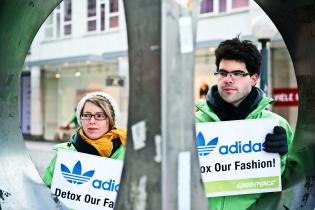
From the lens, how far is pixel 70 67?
22.0 meters

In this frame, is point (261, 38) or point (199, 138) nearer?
point (199, 138)

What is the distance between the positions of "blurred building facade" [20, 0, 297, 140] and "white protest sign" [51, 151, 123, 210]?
1213cm

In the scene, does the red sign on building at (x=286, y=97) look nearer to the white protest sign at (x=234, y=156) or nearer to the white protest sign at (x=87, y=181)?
the white protest sign at (x=234, y=156)

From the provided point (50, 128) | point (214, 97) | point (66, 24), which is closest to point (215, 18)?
point (66, 24)

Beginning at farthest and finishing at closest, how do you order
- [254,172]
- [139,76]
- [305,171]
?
[254,172] → [305,171] → [139,76]

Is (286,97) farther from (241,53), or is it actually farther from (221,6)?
(241,53)

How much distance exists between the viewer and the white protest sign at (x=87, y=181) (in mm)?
2223

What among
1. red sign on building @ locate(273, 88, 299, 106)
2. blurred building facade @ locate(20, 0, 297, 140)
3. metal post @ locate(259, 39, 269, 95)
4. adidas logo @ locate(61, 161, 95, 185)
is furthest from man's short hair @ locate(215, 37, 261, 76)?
red sign on building @ locate(273, 88, 299, 106)

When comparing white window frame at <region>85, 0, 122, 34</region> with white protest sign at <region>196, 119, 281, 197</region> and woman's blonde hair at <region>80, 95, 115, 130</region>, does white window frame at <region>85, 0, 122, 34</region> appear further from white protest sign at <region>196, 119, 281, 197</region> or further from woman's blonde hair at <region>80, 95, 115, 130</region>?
white protest sign at <region>196, 119, 281, 197</region>

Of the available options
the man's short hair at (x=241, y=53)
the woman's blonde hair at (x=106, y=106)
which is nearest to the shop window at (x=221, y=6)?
the woman's blonde hair at (x=106, y=106)

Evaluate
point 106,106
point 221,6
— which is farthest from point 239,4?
point 106,106

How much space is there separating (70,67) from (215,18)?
322 inches

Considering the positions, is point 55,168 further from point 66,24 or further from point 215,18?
point 66,24

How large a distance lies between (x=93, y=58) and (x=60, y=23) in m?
3.85
